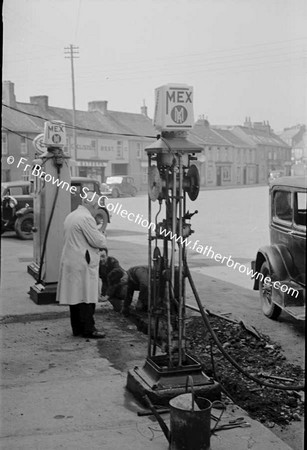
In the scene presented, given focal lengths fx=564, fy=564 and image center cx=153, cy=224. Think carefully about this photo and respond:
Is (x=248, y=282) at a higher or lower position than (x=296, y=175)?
lower

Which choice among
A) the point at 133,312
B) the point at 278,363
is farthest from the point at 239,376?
the point at 133,312

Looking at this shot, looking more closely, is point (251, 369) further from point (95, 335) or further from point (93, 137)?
point (93, 137)

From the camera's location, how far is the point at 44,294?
27.8 feet

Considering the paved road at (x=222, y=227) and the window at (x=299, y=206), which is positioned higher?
the window at (x=299, y=206)

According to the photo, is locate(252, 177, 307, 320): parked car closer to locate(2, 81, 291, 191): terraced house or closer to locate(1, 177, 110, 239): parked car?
locate(2, 81, 291, 191): terraced house

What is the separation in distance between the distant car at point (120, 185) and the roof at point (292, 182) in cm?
1365

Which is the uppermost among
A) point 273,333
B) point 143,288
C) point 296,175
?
point 296,175

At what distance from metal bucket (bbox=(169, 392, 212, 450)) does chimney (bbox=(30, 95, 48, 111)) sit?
10.5m

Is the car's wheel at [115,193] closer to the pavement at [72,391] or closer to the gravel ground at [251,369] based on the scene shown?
the pavement at [72,391]

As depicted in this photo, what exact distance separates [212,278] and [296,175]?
12.1ft

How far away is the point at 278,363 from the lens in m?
6.25

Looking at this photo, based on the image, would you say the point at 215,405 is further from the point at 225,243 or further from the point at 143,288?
the point at 225,243

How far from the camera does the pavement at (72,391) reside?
405 centimetres

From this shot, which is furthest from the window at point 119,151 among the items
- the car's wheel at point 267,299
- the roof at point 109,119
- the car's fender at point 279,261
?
Result: the car's fender at point 279,261
